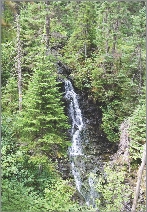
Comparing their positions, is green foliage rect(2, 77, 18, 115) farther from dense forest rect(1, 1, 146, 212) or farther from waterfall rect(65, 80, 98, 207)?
waterfall rect(65, 80, 98, 207)

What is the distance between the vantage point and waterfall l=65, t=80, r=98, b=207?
1708cm

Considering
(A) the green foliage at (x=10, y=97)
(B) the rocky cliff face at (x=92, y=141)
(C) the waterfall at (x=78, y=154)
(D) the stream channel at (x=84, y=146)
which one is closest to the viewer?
(C) the waterfall at (x=78, y=154)

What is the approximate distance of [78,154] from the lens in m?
19.7

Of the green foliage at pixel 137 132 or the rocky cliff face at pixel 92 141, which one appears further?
the rocky cliff face at pixel 92 141

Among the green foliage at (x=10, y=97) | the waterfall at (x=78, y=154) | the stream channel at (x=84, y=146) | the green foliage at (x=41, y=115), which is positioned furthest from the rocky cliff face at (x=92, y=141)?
the green foliage at (x=10, y=97)

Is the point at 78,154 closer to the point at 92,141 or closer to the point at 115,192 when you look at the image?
the point at 92,141

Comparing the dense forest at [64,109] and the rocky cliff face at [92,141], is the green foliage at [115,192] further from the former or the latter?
the rocky cliff face at [92,141]

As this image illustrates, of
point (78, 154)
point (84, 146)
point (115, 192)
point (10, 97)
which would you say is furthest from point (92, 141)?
point (115, 192)

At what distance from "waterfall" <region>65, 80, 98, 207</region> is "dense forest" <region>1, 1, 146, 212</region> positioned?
1.46 ft

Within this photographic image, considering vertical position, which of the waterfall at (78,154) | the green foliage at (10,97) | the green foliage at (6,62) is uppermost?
the green foliage at (6,62)

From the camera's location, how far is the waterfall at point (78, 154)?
56.0ft

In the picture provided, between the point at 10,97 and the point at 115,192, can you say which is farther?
the point at 10,97

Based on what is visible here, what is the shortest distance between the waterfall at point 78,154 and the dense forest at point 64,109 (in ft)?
1.46

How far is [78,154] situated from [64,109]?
4.68 m
